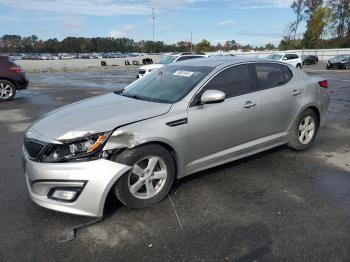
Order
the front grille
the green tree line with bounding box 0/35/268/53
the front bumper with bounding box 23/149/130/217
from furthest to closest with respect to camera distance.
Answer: the green tree line with bounding box 0/35/268/53 → the front grille → the front bumper with bounding box 23/149/130/217

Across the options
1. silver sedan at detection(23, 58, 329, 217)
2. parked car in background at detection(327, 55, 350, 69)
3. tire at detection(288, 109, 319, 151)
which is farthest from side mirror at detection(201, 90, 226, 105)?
parked car in background at detection(327, 55, 350, 69)

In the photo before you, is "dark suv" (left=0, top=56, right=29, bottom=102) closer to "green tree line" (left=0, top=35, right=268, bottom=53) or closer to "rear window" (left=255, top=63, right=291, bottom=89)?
"rear window" (left=255, top=63, right=291, bottom=89)

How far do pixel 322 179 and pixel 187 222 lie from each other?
2136mm

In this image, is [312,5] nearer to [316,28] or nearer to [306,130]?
[316,28]

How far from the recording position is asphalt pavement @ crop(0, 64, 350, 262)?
3.04m

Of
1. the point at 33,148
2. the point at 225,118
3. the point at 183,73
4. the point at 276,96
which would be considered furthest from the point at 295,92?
the point at 33,148

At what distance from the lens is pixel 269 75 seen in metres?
5.20

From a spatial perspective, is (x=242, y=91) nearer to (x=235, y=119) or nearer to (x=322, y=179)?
(x=235, y=119)

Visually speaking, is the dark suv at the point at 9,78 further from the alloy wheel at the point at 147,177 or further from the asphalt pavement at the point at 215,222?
the alloy wheel at the point at 147,177

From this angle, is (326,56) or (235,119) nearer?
(235,119)

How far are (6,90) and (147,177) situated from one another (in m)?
10.5

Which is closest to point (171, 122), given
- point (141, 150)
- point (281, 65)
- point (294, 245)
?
point (141, 150)

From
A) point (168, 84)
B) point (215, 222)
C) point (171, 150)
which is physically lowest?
point (215, 222)

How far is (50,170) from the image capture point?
3.38 meters
